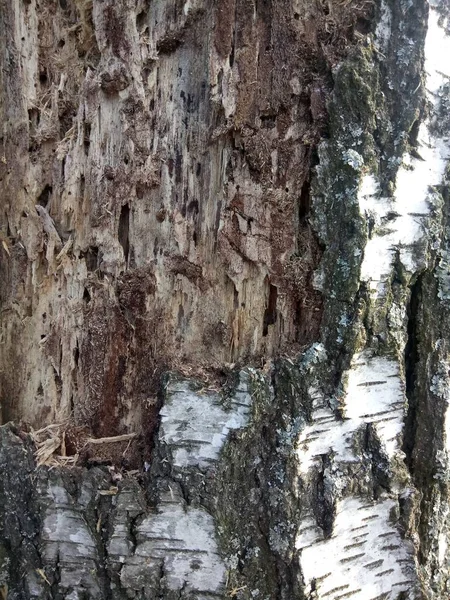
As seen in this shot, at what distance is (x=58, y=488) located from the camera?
1.58 m

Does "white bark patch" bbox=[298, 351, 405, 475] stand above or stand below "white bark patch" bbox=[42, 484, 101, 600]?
above

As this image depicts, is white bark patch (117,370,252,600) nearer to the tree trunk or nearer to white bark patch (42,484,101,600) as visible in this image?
the tree trunk

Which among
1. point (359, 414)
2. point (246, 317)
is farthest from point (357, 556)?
point (246, 317)

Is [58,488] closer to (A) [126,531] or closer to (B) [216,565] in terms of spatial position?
(A) [126,531]

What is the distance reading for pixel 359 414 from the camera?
1554 millimetres

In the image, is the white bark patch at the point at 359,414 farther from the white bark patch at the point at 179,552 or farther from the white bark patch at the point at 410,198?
the white bark patch at the point at 179,552

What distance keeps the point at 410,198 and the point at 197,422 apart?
0.93 metres

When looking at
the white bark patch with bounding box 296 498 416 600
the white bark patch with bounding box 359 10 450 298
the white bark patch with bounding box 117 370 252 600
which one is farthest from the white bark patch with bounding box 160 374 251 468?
the white bark patch with bounding box 359 10 450 298

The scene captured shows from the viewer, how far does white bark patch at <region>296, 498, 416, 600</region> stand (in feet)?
4.84

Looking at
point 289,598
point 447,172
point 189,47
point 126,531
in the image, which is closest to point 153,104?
point 189,47

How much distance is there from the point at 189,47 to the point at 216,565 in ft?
5.09

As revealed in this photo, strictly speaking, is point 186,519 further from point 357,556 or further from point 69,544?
point 357,556

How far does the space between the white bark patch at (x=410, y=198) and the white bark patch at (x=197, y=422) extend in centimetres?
52

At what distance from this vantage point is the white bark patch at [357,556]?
1.48m
